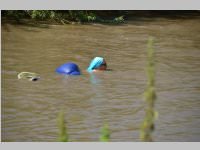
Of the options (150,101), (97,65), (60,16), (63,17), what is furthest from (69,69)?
(150,101)

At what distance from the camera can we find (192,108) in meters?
10.2

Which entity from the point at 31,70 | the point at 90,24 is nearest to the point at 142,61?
the point at 31,70

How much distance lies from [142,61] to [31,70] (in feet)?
10.9

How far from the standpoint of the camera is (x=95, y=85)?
11531 millimetres

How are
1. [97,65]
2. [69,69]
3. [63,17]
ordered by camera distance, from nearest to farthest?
1. [69,69]
2. [97,65]
3. [63,17]

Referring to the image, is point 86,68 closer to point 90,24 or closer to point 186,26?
point 90,24

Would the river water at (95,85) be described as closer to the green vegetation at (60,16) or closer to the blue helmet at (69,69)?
the blue helmet at (69,69)

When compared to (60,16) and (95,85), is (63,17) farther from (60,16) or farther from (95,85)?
(95,85)

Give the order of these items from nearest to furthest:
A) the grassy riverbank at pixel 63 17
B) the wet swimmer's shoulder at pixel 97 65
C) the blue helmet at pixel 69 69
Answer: the blue helmet at pixel 69 69 → the wet swimmer's shoulder at pixel 97 65 → the grassy riverbank at pixel 63 17

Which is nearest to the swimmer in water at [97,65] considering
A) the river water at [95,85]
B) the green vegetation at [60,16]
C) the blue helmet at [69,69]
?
the river water at [95,85]

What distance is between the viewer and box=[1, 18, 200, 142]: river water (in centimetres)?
879

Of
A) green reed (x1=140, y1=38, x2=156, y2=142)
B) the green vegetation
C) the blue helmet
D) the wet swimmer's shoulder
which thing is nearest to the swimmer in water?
the wet swimmer's shoulder

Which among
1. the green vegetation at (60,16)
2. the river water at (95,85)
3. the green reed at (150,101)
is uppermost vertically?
the green vegetation at (60,16)

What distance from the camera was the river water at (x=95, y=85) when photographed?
8.79 metres
